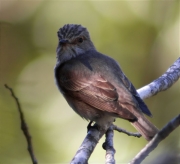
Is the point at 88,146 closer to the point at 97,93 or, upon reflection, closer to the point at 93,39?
the point at 97,93

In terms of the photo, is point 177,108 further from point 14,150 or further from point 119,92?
point 14,150

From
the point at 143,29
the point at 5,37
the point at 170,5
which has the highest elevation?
the point at 170,5

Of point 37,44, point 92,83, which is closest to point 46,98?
point 37,44

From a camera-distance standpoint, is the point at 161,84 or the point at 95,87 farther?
the point at 161,84

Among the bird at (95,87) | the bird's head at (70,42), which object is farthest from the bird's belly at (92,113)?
the bird's head at (70,42)

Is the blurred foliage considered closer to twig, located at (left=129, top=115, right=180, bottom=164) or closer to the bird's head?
the bird's head

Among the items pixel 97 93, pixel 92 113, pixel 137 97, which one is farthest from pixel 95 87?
pixel 137 97

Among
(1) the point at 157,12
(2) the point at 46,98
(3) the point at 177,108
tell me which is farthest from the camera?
(1) the point at 157,12
